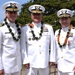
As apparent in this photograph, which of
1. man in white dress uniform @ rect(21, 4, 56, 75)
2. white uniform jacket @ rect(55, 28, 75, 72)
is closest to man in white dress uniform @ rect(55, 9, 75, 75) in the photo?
white uniform jacket @ rect(55, 28, 75, 72)

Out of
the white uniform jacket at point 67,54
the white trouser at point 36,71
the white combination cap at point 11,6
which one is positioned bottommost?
the white trouser at point 36,71

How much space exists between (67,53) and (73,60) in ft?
0.59

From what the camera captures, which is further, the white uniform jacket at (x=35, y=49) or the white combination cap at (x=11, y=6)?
the white uniform jacket at (x=35, y=49)

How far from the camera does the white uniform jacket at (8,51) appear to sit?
4.92 metres

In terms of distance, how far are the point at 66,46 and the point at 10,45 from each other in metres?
1.10

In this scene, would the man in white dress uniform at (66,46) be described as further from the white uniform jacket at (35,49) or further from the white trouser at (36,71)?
the white trouser at (36,71)

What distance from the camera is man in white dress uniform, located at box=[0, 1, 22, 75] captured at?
493 centimetres

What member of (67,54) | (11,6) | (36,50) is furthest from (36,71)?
(11,6)

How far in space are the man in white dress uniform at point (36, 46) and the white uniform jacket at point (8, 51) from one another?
0.22 meters

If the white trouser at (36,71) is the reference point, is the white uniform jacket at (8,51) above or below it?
above

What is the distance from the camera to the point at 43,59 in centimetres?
515

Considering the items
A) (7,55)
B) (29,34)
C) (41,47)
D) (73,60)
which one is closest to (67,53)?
(73,60)

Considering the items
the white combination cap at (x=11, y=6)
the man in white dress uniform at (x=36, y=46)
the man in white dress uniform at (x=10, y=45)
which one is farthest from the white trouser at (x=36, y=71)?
the white combination cap at (x=11, y=6)

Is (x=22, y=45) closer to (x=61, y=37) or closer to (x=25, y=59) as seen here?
(x=25, y=59)
